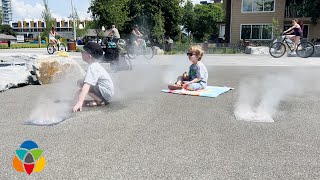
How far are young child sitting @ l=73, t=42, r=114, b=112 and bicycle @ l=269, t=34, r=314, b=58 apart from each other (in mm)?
12571

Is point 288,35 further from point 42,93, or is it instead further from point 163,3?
point 163,3

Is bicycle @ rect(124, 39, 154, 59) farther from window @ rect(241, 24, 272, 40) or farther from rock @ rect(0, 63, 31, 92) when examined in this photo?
window @ rect(241, 24, 272, 40)

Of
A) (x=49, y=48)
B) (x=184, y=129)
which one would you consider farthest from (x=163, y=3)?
(x=184, y=129)

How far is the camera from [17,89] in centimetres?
830

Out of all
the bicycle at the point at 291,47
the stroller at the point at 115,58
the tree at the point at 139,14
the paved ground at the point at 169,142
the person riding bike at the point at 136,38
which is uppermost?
the tree at the point at 139,14

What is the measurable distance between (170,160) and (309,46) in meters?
15.8

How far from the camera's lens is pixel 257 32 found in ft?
113

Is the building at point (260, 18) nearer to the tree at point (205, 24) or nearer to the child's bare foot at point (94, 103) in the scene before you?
the tree at point (205, 24)

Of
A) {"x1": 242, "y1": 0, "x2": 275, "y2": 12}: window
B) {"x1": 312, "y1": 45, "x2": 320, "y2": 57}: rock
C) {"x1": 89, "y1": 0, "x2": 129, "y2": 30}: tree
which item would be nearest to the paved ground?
{"x1": 312, "y1": 45, "x2": 320, "y2": 57}: rock

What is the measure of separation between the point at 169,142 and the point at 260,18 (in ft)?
110

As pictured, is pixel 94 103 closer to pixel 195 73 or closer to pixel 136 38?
pixel 195 73

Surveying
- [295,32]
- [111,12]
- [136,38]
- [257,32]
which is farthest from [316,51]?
[111,12]

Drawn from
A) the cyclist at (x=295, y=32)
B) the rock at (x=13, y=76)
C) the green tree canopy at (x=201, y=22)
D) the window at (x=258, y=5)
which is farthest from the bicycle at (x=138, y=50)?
the green tree canopy at (x=201, y=22)

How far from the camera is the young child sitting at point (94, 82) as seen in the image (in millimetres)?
5492
